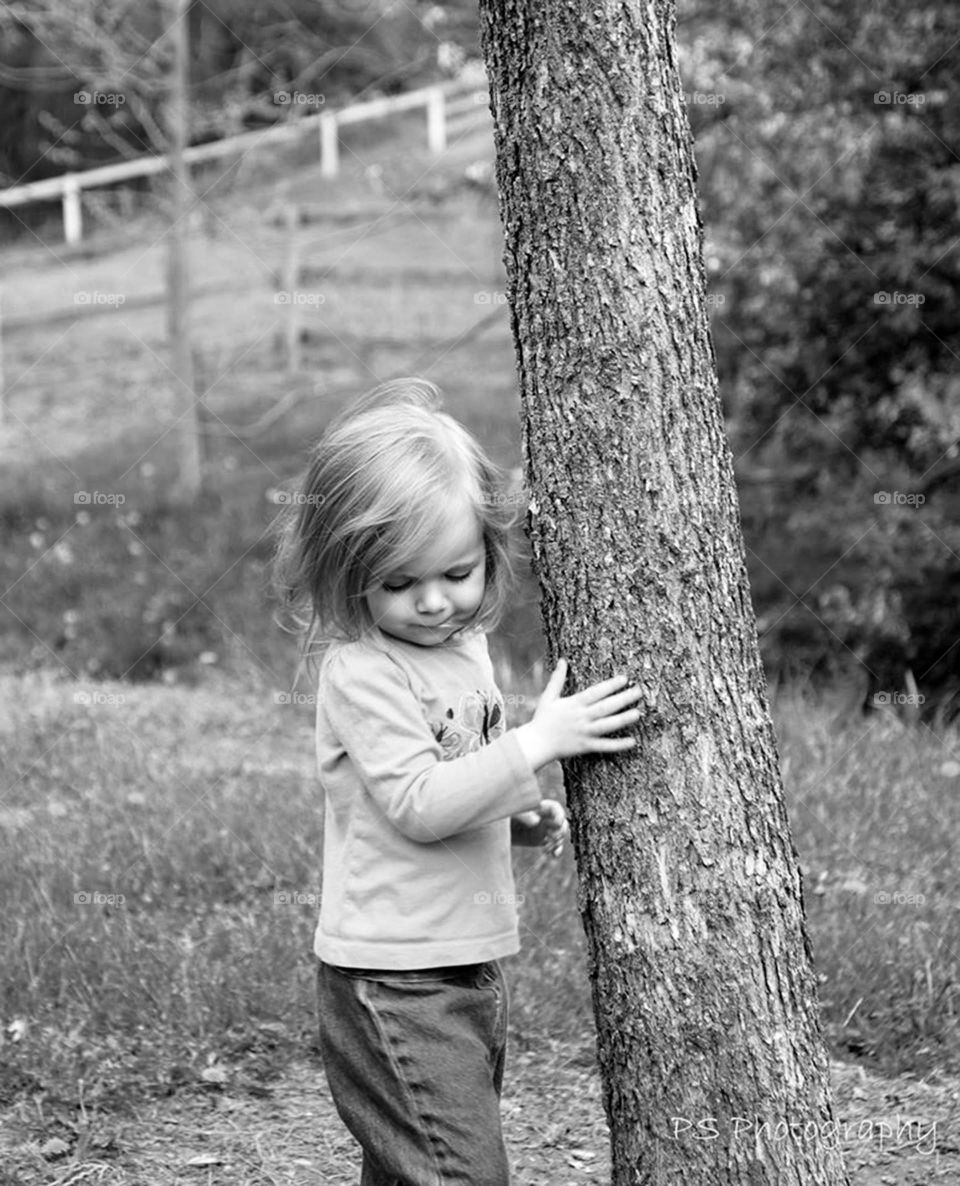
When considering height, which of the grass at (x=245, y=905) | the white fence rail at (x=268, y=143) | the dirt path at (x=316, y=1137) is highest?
the white fence rail at (x=268, y=143)

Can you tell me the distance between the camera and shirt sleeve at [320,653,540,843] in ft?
6.77

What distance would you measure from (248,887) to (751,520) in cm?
366

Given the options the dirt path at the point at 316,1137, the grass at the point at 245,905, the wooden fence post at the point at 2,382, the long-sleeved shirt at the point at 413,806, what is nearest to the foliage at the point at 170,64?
the wooden fence post at the point at 2,382

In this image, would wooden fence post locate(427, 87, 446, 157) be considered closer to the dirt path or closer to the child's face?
the dirt path

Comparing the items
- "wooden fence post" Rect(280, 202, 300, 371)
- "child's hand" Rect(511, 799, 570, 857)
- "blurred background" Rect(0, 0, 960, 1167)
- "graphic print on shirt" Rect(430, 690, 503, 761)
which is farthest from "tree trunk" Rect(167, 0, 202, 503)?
"graphic print on shirt" Rect(430, 690, 503, 761)

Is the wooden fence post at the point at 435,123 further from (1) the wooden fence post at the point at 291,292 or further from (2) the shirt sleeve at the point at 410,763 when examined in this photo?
(2) the shirt sleeve at the point at 410,763

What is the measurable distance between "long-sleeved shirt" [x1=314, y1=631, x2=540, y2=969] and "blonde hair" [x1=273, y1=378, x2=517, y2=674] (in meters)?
0.09

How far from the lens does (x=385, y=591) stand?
218 centimetres

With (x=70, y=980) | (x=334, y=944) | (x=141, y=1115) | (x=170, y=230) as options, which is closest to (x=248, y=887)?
(x=70, y=980)

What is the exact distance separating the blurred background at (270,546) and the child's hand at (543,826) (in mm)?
689

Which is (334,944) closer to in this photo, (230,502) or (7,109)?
(230,502)

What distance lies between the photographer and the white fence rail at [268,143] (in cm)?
949

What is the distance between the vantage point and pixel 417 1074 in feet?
7.09

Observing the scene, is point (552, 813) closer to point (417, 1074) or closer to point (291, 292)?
point (417, 1074)
